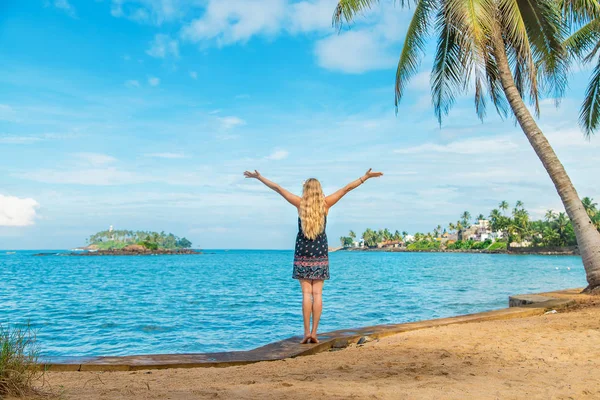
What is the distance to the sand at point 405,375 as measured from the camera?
386 centimetres

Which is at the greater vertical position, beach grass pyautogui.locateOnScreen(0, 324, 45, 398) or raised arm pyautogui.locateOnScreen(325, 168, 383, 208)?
raised arm pyautogui.locateOnScreen(325, 168, 383, 208)

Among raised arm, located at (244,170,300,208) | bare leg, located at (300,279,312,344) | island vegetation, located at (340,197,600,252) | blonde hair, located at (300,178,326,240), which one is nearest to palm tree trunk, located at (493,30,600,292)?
blonde hair, located at (300,178,326,240)

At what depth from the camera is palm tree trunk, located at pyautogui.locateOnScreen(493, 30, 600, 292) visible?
10.8m

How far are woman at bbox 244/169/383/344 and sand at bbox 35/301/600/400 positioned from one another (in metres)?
0.76

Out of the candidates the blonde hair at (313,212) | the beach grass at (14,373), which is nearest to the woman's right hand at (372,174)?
the blonde hair at (313,212)

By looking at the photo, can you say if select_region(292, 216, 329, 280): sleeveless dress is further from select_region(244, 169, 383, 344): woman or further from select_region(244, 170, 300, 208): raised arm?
select_region(244, 170, 300, 208): raised arm

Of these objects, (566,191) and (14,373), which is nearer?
(14,373)

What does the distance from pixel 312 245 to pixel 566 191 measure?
7581 mm

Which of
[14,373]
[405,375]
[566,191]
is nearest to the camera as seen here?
[14,373]

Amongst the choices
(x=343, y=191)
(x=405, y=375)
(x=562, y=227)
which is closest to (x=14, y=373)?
(x=405, y=375)

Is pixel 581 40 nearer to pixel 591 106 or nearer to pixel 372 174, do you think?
pixel 591 106

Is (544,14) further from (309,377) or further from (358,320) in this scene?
(309,377)

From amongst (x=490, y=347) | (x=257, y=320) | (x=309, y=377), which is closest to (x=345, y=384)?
(x=309, y=377)

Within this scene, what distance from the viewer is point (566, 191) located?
1098 cm
